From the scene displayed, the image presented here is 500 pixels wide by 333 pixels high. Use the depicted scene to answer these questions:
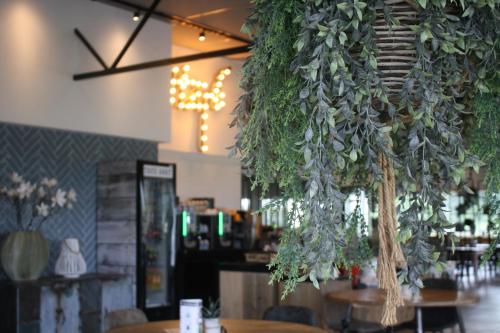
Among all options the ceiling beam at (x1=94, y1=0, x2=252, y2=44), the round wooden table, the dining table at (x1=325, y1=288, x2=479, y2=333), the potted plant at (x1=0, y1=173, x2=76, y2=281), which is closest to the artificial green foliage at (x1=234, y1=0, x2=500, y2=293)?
the round wooden table

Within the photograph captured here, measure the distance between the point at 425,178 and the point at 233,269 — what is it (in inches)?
295

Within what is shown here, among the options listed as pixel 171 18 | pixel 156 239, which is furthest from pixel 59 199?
pixel 171 18

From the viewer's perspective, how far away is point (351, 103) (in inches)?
59.8

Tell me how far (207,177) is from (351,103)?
37.1ft

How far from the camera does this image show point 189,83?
12031mm

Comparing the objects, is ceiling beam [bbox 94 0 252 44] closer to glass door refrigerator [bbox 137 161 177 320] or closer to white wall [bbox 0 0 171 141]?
white wall [bbox 0 0 171 141]

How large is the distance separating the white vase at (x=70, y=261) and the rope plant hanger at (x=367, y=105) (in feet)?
23.2

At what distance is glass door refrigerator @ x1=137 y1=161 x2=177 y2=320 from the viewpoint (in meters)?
8.94

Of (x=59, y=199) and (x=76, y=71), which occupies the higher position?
(x=76, y=71)

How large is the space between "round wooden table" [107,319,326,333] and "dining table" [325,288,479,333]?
163 centimetres

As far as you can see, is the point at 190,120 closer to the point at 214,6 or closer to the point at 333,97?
the point at 214,6

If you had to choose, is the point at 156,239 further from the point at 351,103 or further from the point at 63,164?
the point at 351,103

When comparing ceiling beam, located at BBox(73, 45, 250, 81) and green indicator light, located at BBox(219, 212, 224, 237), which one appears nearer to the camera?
ceiling beam, located at BBox(73, 45, 250, 81)

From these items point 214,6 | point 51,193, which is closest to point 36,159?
point 51,193
